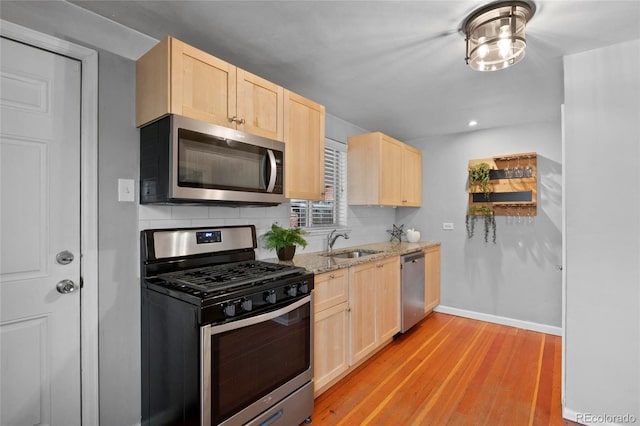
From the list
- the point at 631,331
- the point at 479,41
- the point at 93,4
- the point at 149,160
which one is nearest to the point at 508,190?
the point at 631,331

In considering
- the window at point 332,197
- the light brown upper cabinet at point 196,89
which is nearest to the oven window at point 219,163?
the light brown upper cabinet at point 196,89

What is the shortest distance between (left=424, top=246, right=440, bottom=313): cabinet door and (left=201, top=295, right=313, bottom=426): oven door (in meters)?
2.33

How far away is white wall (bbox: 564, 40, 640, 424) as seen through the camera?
194 centimetres

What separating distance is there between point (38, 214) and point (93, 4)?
3.72ft

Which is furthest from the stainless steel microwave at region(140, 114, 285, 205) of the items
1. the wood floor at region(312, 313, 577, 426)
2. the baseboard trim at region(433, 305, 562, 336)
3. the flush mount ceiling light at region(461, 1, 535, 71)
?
the baseboard trim at region(433, 305, 562, 336)

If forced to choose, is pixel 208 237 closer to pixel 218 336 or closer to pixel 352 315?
pixel 218 336

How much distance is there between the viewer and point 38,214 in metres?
1.58

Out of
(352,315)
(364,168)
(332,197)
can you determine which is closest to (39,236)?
(352,315)

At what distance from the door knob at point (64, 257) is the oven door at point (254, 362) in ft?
2.82

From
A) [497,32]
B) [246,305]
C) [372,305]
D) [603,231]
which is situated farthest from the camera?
[372,305]

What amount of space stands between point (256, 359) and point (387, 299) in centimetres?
173

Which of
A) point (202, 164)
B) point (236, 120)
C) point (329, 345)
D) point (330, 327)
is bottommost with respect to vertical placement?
point (329, 345)

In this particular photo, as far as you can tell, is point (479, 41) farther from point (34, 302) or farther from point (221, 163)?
point (34, 302)

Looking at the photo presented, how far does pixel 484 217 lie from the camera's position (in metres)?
4.07
